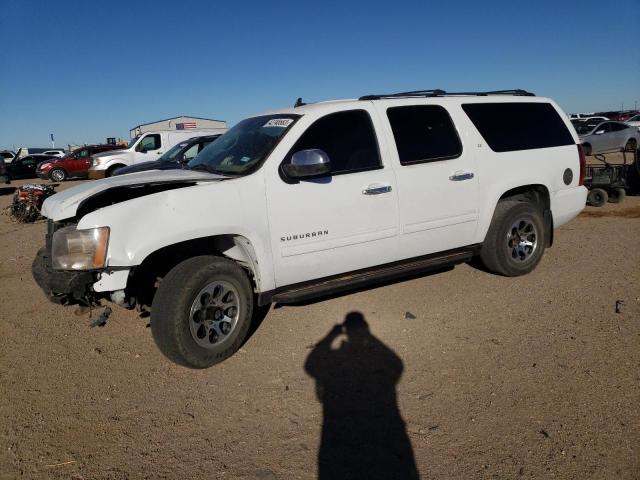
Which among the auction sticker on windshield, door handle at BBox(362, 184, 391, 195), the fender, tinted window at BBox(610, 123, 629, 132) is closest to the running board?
the fender

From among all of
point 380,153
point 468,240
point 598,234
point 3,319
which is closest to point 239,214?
point 380,153

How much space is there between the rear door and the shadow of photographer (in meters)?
1.04

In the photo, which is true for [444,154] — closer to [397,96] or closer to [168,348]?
[397,96]

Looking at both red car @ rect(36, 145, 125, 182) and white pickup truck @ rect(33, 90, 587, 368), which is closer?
white pickup truck @ rect(33, 90, 587, 368)

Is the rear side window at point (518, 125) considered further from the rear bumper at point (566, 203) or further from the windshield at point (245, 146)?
the windshield at point (245, 146)

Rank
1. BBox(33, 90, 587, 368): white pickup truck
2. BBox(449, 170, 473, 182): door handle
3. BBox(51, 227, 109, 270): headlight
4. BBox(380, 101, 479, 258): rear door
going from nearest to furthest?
1. BBox(51, 227, 109, 270): headlight
2. BBox(33, 90, 587, 368): white pickup truck
3. BBox(380, 101, 479, 258): rear door
4. BBox(449, 170, 473, 182): door handle

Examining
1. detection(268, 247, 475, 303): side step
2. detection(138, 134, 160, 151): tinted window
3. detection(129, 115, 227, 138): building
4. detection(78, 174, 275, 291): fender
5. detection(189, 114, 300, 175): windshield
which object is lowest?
detection(268, 247, 475, 303): side step

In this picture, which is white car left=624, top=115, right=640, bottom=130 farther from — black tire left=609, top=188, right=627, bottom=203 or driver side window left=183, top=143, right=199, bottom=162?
driver side window left=183, top=143, right=199, bottom=162

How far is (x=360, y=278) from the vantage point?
4262 millimetres

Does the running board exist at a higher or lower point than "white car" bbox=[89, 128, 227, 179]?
lower

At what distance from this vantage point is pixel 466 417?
2.99 meters

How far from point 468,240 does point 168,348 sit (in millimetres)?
3075

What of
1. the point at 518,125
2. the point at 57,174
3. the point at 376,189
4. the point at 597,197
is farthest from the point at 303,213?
the point at 57,174

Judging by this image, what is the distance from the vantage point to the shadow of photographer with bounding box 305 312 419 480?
260 cm
